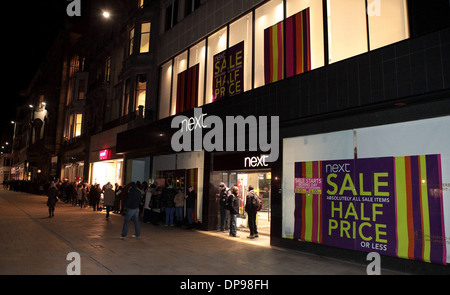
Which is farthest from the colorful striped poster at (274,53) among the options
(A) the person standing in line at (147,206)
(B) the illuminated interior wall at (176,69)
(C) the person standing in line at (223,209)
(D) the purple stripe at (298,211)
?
(A) the person standing in line at (147,206)

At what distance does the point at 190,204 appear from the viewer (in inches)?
544

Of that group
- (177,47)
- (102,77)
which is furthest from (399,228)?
(102,77)

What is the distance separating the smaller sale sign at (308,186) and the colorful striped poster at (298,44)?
354 cm

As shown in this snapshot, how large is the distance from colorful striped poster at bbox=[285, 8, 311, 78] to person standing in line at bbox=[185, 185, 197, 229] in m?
6.77

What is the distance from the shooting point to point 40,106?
50.1 m

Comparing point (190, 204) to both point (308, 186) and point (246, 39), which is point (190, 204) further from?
point (246, 39)

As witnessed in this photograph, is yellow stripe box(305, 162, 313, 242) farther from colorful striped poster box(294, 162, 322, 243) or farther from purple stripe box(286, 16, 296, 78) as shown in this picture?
purple stripe box(286, 16, 296, 78)

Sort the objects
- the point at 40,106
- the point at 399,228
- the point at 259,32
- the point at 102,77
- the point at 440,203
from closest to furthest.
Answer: the point at 440,203 < the point at 399,228 < the point at 259,32 < the point at 102,77 < the point at 40,106

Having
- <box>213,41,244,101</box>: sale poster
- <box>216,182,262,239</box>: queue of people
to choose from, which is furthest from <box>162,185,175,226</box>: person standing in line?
<box>213,41,244,101</box>: sale poster

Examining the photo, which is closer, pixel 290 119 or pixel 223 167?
pixel 290 119

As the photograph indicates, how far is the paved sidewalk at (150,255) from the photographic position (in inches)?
267

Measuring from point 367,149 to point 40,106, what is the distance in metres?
54.5

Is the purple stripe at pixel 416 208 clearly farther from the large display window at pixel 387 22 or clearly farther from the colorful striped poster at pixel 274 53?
the colorful striped poster at pixel 274 53

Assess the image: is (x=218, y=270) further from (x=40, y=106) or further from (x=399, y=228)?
(x=40, y=106)
